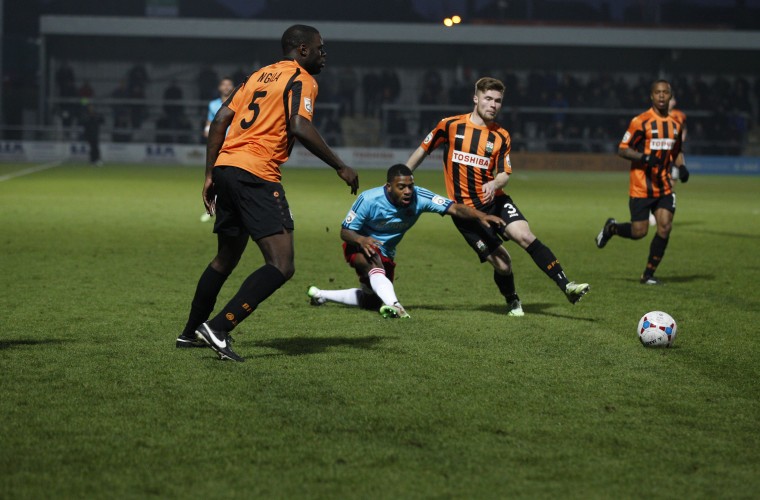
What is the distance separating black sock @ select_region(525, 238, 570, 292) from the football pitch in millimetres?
322

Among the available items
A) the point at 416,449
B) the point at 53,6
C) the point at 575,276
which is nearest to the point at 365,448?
the point at 416,449

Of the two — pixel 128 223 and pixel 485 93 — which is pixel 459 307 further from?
pixel 128 223

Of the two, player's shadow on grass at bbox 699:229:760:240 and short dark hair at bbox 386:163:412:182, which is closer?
short dark hair at bbox 386:163:412:182

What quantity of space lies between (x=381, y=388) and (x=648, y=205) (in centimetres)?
634

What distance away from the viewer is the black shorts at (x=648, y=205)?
11.2 meters

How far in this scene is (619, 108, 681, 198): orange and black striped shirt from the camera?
11250 mm

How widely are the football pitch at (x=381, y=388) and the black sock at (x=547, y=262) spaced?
0.32m

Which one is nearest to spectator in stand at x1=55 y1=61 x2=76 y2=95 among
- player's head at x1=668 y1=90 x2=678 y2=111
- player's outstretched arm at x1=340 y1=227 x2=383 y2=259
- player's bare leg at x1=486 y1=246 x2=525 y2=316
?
player's head at x1=668 y1=90 x2=678 y2=111

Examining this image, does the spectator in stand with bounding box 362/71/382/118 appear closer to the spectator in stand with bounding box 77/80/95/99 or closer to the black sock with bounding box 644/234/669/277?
the spectator in stand with bounding box 77/80/95/99

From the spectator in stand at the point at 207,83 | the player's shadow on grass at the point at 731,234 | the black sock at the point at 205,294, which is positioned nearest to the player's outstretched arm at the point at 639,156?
the player's shadow on grass at the point at 731,234

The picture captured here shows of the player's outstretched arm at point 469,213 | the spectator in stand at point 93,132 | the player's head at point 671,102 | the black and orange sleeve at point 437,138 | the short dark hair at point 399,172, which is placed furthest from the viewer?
the spectator in stand at point 93,132

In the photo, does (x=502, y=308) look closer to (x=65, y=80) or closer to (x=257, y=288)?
(x=257, y=288)

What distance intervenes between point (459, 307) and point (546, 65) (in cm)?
3744

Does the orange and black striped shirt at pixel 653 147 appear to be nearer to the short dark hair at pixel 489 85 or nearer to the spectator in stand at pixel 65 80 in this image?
the short dark hair at pixel 489 85
